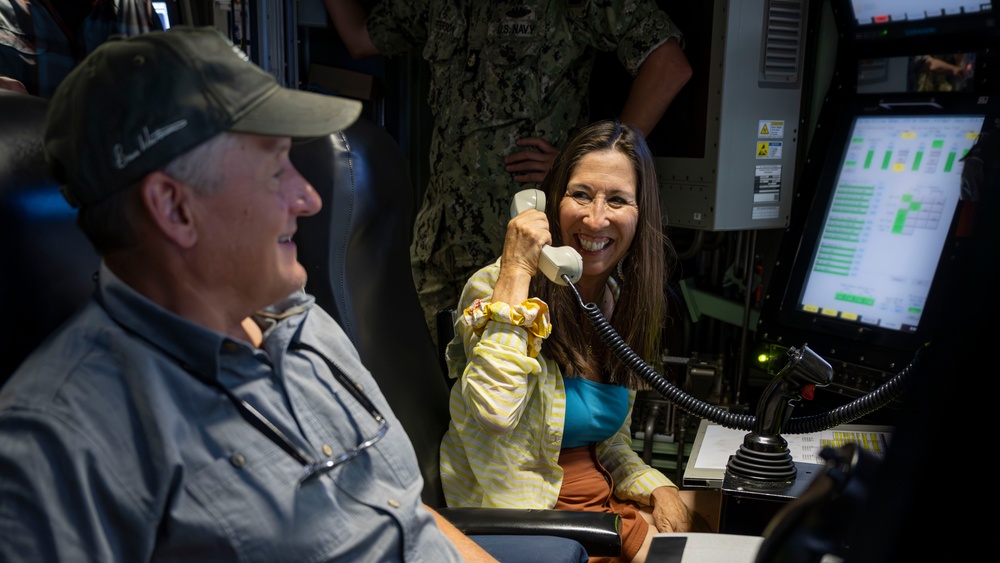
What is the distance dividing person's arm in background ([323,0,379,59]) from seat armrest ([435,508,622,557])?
179 centimetres

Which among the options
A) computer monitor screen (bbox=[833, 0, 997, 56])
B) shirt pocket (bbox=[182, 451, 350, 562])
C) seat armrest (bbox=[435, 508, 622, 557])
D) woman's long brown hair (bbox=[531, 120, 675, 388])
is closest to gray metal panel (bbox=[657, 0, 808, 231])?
computer monitor screen (bbox=[833, 0, 997, 56])

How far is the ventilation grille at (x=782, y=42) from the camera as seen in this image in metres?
2.53

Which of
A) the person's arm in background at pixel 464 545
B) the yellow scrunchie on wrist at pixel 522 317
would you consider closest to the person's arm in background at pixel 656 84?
the yellow scrunchie on wrist at pixel 522 317

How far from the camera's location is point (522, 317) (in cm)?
173

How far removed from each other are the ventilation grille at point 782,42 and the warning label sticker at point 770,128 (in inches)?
4.2

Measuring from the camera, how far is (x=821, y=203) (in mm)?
2486

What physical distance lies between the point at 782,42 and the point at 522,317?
4.39ft

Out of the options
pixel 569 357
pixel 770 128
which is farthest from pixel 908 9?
pixel 569 357

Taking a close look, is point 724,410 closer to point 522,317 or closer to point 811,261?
point 522,317

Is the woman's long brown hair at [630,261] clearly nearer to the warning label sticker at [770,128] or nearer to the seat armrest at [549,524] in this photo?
the seat armrest at [549,524]

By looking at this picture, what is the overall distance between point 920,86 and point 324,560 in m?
2.01

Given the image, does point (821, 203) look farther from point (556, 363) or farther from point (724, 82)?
point (556, 363)

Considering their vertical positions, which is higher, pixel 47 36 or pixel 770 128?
pixel 47 36

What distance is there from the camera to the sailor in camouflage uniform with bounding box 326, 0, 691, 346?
2.51 metres
